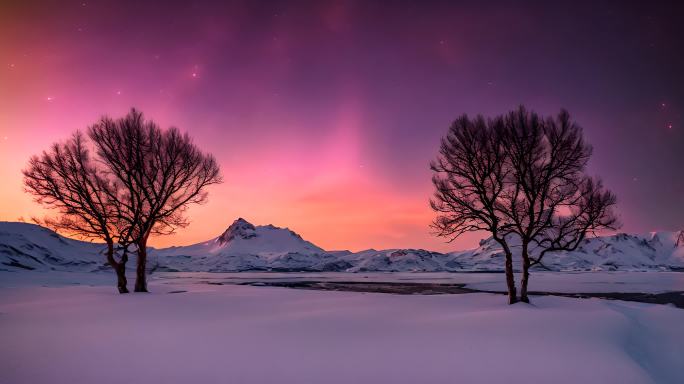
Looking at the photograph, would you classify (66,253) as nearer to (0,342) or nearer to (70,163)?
(70,163)

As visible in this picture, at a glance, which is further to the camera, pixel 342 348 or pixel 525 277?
pixel 525 277

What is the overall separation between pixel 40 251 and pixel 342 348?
427ft

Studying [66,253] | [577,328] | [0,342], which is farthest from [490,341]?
[66,253]

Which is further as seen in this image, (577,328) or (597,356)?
(577,328)

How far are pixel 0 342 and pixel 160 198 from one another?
17.3 m

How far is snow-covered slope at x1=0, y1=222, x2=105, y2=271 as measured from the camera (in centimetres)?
9286

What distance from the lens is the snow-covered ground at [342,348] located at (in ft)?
25.1

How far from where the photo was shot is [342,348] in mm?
9422

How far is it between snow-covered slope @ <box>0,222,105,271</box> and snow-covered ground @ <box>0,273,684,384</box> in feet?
295

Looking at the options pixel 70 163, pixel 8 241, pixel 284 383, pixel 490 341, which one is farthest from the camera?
pixel 8 241

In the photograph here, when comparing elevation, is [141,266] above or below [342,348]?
above

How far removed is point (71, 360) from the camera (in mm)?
8562

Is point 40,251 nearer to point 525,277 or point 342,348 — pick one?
point 525,277

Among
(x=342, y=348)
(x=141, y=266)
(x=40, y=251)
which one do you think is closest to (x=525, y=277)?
(x=342, y=348)
